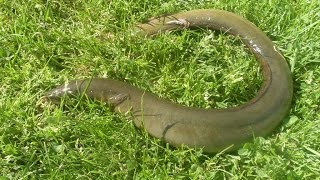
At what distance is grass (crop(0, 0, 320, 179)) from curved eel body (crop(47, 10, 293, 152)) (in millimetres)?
62

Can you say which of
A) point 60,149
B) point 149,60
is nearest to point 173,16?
point 149,60

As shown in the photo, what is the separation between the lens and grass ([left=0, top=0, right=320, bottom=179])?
3.01 metres

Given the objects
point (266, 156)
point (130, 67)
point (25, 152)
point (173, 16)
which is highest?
point (173, 16)

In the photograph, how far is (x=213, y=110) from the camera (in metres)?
3.06

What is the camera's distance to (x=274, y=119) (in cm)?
314

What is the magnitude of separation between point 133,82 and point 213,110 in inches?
23.1

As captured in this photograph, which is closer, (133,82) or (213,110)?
(213,110)

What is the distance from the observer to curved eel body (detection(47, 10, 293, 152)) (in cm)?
301

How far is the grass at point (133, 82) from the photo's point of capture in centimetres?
301

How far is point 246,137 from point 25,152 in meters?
1.21

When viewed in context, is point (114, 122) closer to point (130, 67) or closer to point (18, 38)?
point (130, 67)

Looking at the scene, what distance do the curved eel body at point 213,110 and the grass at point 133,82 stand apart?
0.20ft

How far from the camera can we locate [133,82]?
339 cm

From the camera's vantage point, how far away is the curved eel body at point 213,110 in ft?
9.89
